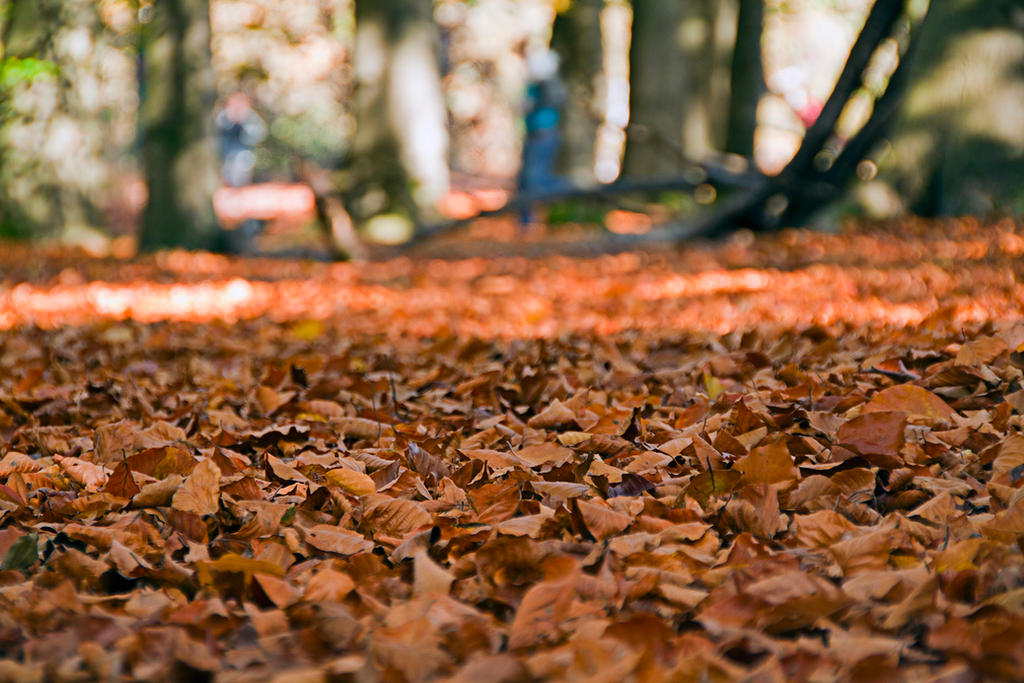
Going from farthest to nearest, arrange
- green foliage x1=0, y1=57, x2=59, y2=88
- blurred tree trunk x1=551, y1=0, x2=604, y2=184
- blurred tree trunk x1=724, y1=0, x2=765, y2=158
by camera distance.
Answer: blurred tree trunk x1=551, y1=0, x2=604, y2=184 → blurred tree trunk x1=724, y1=0, x2=765, y2=158 → green foliage x1=0, y1=57, x2=59, y2=88

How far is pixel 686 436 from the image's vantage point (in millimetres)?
2537

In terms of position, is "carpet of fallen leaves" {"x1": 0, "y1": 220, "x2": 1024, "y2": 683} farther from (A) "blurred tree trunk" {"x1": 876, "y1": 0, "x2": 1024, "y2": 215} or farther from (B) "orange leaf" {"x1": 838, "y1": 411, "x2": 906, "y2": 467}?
(A) "blurred tree trunk" {"x1": 876, "y1": 0, "x2": 1024, "y2": 215}

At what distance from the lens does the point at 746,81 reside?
1373 centimetres

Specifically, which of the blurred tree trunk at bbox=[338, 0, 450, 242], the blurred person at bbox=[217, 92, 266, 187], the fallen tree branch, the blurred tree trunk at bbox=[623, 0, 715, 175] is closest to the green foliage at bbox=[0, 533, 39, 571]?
the fallen tree branch

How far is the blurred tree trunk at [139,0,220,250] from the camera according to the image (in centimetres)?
1000

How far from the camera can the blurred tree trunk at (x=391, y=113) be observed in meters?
11.6

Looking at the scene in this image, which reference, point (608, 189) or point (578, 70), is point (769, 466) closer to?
point (608, 189)

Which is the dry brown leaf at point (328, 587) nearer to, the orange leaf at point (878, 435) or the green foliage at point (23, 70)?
the orange leaf at point (878, 435)

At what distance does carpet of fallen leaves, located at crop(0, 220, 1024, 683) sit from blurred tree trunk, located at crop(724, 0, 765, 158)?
964cm

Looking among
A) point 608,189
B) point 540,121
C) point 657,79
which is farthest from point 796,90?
point 608,189

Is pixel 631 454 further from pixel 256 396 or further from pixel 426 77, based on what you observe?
pixel 426 77

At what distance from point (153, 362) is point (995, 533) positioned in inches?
140

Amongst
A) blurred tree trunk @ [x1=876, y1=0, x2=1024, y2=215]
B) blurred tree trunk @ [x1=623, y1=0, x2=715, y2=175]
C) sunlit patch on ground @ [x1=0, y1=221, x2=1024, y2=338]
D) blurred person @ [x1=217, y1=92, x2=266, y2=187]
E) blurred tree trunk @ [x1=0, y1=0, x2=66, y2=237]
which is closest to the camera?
sunlit patch on ground @ [x1=0, y1=221, x2=1024, y2=338]

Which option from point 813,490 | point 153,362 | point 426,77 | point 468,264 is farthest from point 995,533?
point 426,77
